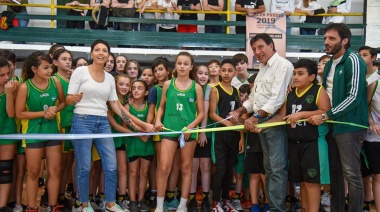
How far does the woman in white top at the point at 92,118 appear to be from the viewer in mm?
5547

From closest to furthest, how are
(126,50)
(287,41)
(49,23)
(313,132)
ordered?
(313,132) → (126,50) → (287,41) → (49,23)

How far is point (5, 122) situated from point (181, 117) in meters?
1.96

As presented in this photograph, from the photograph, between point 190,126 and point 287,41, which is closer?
point 190,126

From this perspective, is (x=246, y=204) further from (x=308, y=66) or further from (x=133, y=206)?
(x=308, y=66)

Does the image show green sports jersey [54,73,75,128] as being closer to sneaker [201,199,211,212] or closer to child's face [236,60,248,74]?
sneaker [201,199,211,212]

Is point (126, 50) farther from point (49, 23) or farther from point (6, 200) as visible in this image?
point (6, 200)

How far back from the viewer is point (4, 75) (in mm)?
5574

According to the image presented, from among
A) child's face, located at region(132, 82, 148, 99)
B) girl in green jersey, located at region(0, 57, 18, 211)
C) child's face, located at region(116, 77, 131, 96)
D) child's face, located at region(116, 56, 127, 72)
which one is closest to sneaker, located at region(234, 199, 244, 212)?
child's face, located at region(132, 82, 148, 99)

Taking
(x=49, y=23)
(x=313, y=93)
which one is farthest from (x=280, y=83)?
(x=49, y=23)

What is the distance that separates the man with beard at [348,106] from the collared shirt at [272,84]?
1.35ft

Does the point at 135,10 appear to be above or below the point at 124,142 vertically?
above

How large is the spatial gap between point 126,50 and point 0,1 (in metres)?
2.82

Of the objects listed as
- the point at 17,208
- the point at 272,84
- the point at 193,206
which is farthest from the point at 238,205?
the point at 17,208

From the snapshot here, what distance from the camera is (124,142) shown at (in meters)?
6.31
